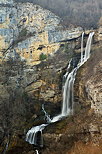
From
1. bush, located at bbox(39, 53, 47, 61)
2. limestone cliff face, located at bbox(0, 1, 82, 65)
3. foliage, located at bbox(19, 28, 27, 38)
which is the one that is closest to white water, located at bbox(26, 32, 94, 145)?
bush, located at bbox(39, 53, 47, 61)

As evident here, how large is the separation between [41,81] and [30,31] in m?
10.3

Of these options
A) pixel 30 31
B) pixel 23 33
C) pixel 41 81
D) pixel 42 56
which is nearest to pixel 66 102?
pixel 41 81

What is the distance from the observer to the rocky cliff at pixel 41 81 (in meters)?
21.8

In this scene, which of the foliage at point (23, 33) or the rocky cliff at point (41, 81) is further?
the foliage at point (23, 33)

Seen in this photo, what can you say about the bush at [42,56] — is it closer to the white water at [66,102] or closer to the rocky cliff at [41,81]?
the rocky cliff at [41,81]

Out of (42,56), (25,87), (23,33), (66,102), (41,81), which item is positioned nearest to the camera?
(66,102)

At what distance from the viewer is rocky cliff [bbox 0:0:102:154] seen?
21750 mm

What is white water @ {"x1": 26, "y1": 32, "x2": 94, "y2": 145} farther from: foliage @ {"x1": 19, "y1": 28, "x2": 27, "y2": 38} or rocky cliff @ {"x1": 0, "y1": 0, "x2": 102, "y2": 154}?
foliage @ {"x1": 19, "y1": 28, "x2": 27, "y2": 38}

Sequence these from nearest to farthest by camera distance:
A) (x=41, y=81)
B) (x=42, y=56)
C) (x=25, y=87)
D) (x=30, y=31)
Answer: (x=41, y=81) < (x=25, y=87) < (x=42, y=56) < (x=30, y=31)

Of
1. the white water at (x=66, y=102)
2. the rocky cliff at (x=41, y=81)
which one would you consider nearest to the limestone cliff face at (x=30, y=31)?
the rocky cliff at (x=41, y=81)

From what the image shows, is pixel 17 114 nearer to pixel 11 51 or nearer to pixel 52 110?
pixel 52 110

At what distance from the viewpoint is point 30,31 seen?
38.5 meters

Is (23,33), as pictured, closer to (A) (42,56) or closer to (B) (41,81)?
(A) (42,56)

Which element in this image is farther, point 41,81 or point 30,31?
point 30,31
